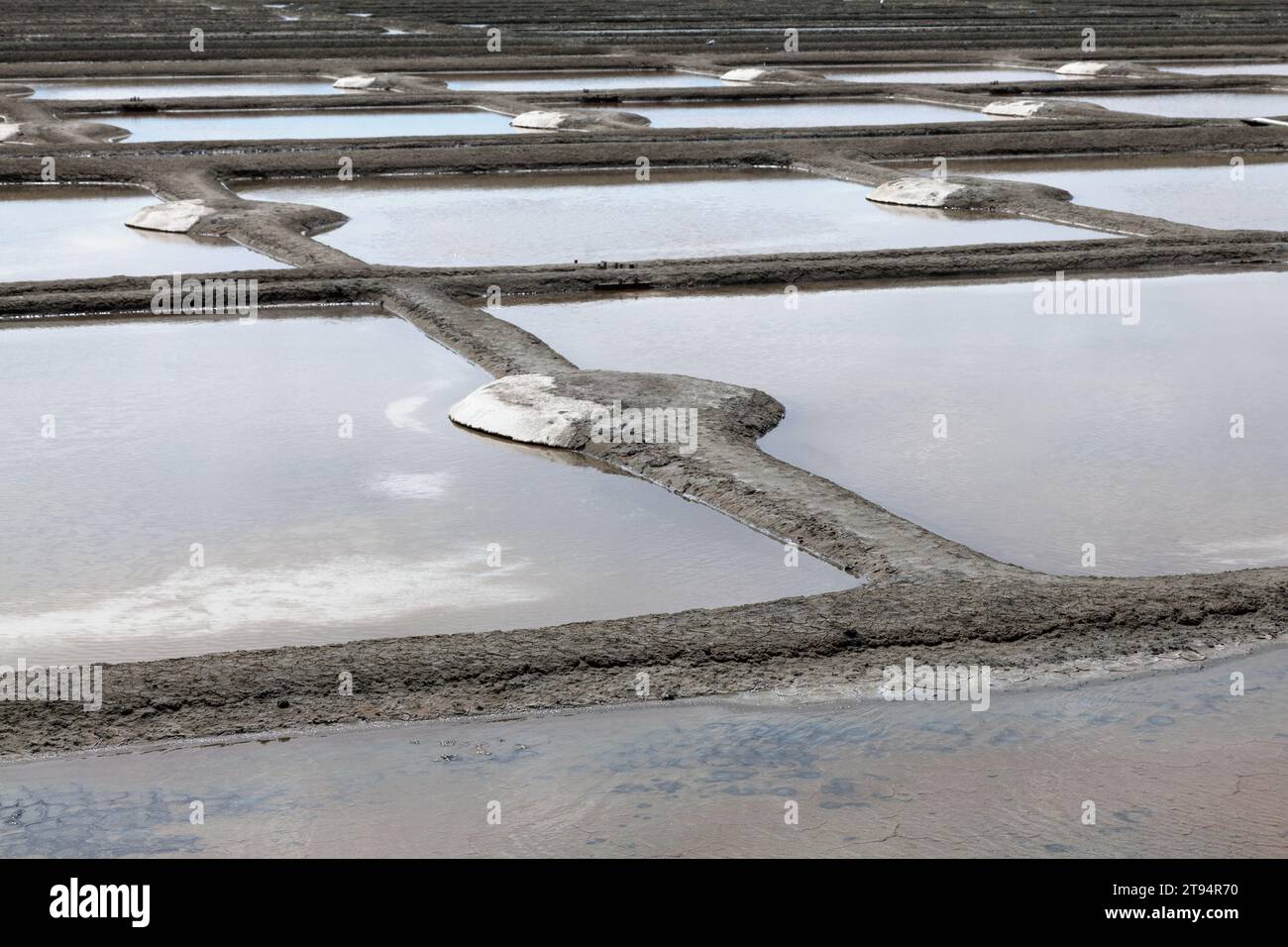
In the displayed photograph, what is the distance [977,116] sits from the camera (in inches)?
663

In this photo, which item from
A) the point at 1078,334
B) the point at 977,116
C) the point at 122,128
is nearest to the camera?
the point at 1078,334

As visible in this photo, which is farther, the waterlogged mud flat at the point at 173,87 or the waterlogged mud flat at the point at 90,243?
the waterlogged mud flat at the point at 173,87

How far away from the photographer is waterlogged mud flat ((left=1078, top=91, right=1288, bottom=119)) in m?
16.8

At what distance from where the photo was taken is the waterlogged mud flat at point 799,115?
15.8m

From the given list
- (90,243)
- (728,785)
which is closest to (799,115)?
(90,243)

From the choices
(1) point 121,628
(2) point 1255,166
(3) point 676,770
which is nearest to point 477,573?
(1) point 121,628

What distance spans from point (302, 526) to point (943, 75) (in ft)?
59.0

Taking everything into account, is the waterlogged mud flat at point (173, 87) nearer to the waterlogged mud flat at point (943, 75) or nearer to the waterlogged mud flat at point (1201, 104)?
the waterlogged mud flat at point (943, 75)

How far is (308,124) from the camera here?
1588cm

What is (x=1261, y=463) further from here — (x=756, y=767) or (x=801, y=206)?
(x=801, y=206)

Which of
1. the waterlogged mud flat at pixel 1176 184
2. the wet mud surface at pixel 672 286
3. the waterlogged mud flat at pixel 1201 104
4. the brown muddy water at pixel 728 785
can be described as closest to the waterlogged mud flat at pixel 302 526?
the wet mud surface at pixel 672 286

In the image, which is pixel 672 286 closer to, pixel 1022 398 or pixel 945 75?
pixel 1022 398

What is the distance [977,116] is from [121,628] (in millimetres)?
14115

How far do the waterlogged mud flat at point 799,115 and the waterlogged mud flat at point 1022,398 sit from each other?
745cm
